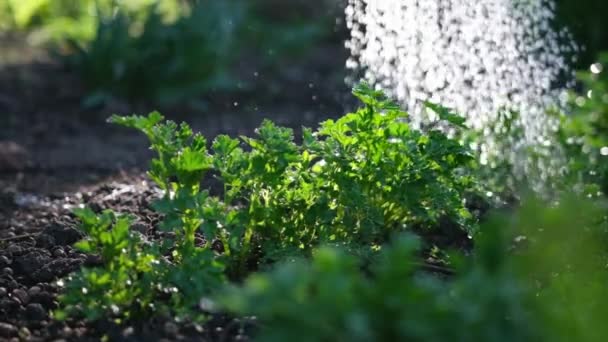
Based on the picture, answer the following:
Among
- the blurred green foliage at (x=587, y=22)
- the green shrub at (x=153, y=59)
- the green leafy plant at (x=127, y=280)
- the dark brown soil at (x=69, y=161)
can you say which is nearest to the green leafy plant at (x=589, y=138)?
the dark brown soil at (x=69, y=161)

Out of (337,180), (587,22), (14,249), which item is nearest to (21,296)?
(14,249)

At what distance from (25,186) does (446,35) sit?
1.57 meters

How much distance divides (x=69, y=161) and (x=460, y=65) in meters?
1.62

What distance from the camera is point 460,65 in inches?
129

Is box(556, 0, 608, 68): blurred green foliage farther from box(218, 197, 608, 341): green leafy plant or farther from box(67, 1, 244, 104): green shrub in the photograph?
box(218, 197, 608, 341): green leafy plant

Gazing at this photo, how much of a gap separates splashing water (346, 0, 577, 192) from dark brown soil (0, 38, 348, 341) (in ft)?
1.41

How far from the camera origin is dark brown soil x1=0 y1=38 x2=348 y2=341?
2.05 m

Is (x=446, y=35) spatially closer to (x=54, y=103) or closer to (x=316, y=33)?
(x=54, y=103)

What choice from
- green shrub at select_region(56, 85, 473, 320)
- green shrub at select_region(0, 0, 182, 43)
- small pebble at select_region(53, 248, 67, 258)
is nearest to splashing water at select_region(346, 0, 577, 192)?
green shrub at select_region(56, 85, 473, 320)

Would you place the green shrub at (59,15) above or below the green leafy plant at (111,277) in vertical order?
above

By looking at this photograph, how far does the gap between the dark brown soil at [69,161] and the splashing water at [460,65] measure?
1.41 ft

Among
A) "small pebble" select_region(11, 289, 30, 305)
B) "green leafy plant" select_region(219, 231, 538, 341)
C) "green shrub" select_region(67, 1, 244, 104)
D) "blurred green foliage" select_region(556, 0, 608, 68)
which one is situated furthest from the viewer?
"green shrub" select_region(67, 1, 244, 104)

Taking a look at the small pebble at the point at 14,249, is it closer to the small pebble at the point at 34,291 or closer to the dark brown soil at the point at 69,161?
the dark brown soil at the point at 69,161

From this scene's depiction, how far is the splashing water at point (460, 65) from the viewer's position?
10.4 ft
